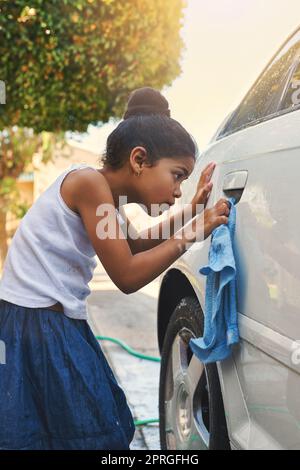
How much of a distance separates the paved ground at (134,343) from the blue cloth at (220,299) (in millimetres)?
1443

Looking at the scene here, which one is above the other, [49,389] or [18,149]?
[49,389]

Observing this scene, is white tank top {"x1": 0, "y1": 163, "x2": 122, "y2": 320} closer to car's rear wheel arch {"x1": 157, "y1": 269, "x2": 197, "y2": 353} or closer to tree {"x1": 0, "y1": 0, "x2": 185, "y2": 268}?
car's rear wheel arch {"x1": 157, "y1": 269, "x2": 197, "y2": 353}

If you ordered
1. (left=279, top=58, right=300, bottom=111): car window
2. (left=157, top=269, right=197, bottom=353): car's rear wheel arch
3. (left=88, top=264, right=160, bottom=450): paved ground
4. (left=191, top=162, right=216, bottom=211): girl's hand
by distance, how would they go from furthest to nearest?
(left=88, top=264, right=160, bottom=450): paved ground → (left=157, top=269, right=197, bottom=353): car's rear wheel arch → (left=191, top=162, right=216, bottom=211): girl's hand → (left=279, top=58, right=300, bottom=111): car window

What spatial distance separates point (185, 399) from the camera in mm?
2328

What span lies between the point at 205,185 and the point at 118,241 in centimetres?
40

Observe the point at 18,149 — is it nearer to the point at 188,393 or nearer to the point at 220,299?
the point at 188,393

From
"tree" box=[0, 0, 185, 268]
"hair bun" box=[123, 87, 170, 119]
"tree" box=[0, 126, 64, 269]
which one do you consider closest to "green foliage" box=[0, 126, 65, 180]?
"tree" box=[0, 126, 64, 269]

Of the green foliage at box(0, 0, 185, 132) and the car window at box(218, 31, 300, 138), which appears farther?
the green foliage at box(0, 0, 185, 132)

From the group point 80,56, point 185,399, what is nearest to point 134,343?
point 80,56

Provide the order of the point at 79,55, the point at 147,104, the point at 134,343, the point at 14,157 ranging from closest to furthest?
the point at 147,104 → the point at 134,343 → the point at 79,55 → the point at 14,157

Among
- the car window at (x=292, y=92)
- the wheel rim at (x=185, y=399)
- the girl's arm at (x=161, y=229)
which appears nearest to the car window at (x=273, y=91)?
the car window at (x=292, y=92)

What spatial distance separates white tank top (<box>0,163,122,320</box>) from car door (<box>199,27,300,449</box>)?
1.46 feet

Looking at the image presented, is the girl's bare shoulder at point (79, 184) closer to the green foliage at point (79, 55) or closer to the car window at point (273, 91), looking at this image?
the car window at point (273, 91)

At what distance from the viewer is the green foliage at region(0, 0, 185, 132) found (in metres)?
5.82
